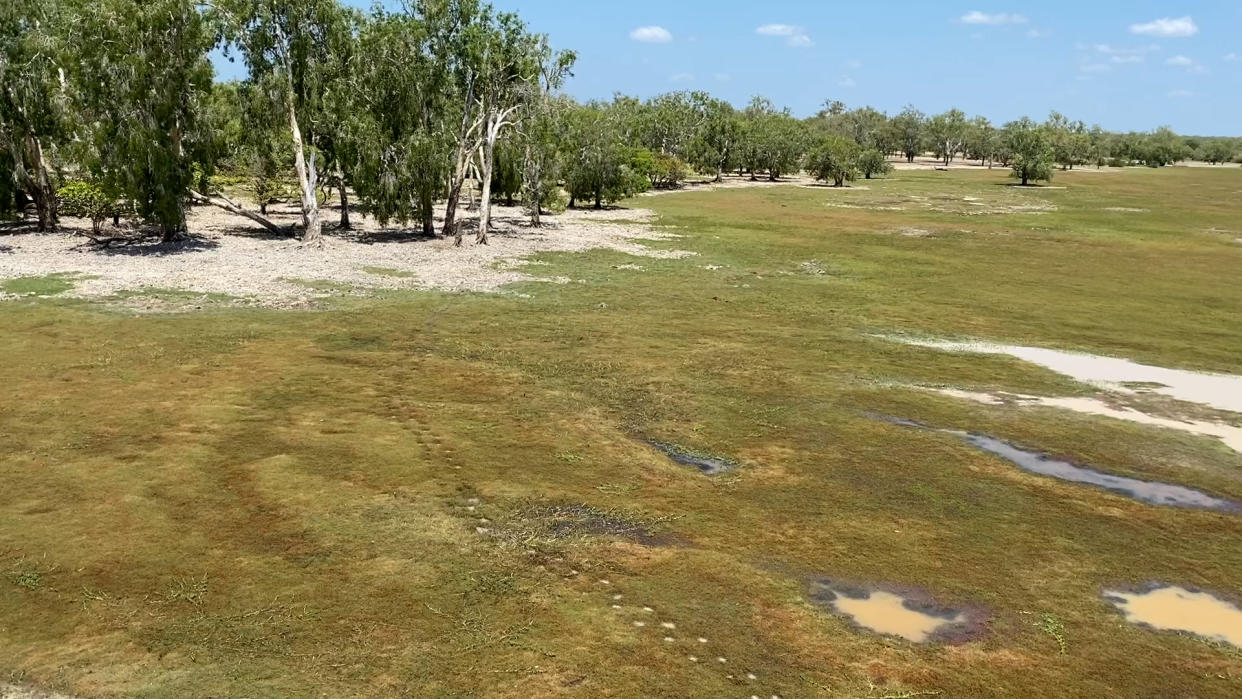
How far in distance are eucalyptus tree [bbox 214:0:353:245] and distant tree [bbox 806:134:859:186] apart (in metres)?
80.9

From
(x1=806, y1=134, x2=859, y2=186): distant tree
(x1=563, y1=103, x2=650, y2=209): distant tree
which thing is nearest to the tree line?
(x1=563, y1=103, x2=650, y2=209): distant tree

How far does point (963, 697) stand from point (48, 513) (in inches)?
458

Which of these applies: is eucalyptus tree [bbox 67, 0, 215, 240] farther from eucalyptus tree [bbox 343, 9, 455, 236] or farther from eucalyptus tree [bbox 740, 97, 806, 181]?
eucalyptus tree [bbox 740, 97, 806, 181]

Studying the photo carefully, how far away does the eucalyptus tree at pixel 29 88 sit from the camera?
3541 cm

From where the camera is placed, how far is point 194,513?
11.6 metres

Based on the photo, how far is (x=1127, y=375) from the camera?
→ 70.4 feet

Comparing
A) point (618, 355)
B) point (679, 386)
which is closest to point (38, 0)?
point (618, 355)

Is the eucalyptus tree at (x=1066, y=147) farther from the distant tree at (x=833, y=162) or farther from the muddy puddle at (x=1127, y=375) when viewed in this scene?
the muddy puddle at (x=1127, y=375)

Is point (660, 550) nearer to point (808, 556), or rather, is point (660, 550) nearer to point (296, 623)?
point (808, 556)

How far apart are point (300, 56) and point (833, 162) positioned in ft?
273

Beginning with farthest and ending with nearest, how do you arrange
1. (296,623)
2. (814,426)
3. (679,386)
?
(679,386) → (814,426) → (296,623)

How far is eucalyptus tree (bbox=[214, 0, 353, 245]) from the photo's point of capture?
121 feet

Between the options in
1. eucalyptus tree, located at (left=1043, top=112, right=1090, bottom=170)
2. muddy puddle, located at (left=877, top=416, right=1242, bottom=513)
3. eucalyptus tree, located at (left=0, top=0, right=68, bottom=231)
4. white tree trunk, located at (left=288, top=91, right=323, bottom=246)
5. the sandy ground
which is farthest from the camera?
eucalyptus tree, located at (left=1043, top=112, right=1090, bottom=170)

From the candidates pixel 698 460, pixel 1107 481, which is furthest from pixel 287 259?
pixel 1107 481
